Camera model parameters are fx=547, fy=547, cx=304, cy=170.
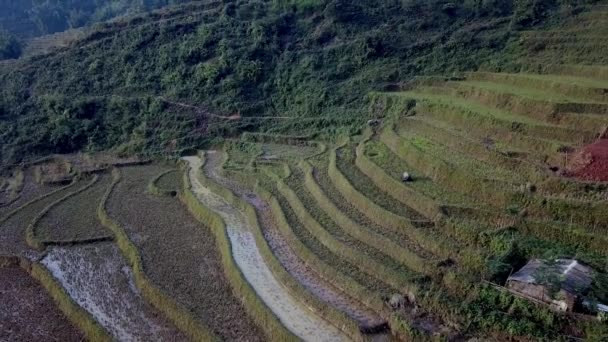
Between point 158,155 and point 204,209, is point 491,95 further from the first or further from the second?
point 158,155

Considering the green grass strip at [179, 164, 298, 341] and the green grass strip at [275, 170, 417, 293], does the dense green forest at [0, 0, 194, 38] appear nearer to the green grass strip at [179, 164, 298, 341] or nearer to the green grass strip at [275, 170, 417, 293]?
the green grass strip at [179, 164, 298, 341]

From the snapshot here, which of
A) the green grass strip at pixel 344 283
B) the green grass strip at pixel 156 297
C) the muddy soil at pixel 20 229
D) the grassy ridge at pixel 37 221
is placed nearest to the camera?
the green grass strip at pixel 344 283

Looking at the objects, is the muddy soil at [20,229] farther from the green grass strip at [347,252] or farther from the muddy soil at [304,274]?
the green grass strip at [347,252]

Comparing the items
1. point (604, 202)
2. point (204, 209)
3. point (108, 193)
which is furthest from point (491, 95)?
point (108, 193)

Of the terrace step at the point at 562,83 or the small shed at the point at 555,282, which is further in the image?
the terrace step at the point at 562,83

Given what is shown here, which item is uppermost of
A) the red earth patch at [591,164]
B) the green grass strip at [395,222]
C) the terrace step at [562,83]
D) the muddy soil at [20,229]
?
the terrace step at [562,83]

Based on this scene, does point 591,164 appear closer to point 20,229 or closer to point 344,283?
point 344,283

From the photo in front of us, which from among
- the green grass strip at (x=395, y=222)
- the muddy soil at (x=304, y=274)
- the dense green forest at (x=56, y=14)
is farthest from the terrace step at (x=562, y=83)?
the dense green forest at (x=56, y=14)
